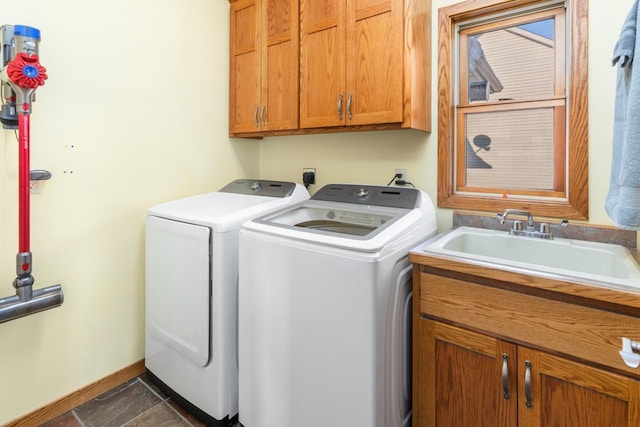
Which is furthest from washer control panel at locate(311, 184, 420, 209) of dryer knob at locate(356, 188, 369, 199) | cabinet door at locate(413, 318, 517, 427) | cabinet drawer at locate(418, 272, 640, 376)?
cabinet door at locate(413, 318, 517, 427)

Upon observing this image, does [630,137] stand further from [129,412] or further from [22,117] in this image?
[129,412]

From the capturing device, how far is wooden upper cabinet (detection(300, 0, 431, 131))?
162 cm

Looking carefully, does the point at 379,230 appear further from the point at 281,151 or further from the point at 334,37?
the point at 281,151

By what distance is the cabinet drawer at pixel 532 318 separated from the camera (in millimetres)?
934

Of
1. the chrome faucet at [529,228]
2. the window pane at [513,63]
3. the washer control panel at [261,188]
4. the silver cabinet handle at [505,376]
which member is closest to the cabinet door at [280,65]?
the washer control panel at [261,188]

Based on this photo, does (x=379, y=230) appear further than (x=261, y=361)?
No

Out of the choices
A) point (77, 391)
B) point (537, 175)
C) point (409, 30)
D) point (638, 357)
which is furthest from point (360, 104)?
point (77, 391)

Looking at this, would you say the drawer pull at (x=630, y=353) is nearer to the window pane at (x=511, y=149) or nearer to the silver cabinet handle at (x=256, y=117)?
the window pane at (x=511, y=149)

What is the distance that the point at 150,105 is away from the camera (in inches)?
77.5

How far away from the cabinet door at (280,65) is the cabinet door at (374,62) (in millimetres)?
379

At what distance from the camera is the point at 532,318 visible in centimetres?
105

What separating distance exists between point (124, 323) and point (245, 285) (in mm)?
982

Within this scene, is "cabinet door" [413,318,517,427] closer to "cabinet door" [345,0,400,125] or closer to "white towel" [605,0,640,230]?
"white towel" [605,0,640,230]

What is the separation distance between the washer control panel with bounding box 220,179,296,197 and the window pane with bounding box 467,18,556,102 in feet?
3.83
